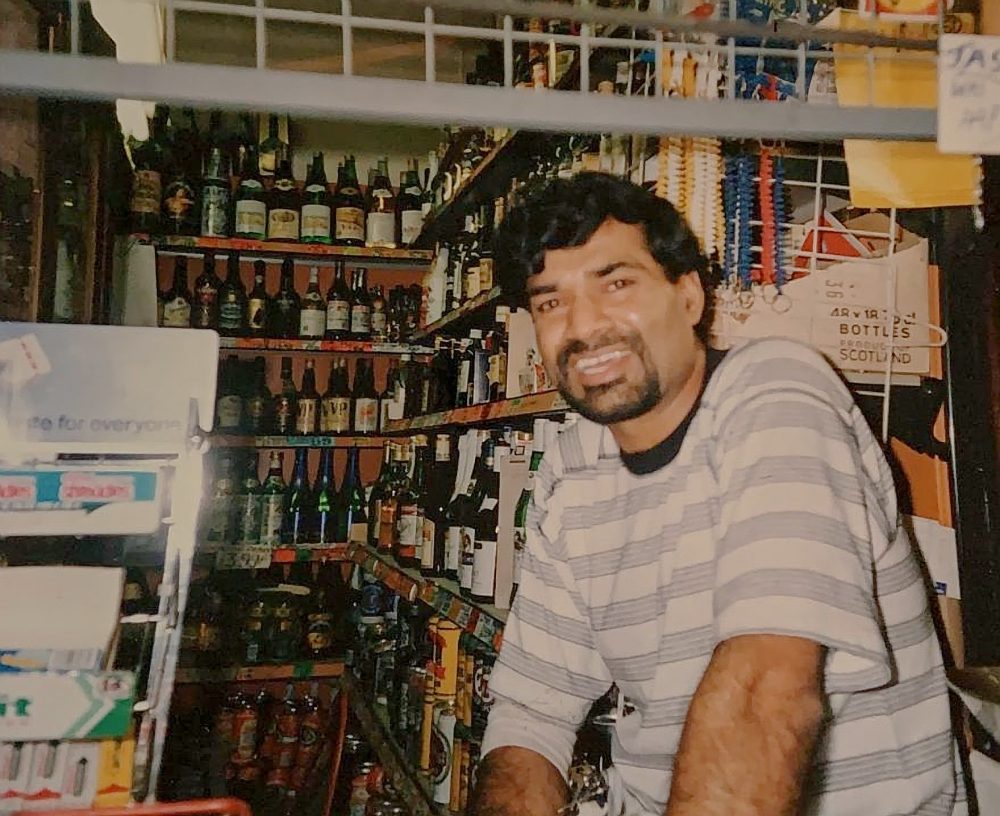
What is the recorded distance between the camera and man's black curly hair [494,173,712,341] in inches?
48.4

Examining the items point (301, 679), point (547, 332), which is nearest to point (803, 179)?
point (547, 332)

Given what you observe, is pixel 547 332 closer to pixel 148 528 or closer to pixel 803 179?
pixel 803 179

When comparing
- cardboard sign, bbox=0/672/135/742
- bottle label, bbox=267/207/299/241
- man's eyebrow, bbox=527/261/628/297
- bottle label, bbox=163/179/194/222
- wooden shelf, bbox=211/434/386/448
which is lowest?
cardboard sign, bbox=0/672/135/742

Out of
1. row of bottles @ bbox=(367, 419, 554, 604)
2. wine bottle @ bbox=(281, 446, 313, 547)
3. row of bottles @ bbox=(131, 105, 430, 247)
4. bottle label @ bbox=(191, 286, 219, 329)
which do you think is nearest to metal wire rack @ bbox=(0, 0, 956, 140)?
row of bottles @ bbox=(367, 419, 554, 604)

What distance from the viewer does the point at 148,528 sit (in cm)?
99

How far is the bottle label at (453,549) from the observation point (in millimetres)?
2303

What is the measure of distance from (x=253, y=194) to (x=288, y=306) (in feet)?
1.67

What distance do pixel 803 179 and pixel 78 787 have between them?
1.35 metres

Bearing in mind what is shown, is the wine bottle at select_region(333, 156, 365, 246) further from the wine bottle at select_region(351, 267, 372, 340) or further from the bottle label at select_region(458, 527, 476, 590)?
the bottle label at select_region(458, 527, 476, 590)

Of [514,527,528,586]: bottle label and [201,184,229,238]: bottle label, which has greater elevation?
[201,184,229,238]: bottle label

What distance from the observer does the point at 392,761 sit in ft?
7.98

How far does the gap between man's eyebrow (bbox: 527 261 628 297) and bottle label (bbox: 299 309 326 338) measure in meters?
2.23

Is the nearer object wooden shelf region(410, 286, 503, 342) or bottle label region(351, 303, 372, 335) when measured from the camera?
wooden shelf region(410, 286, 503, 342)

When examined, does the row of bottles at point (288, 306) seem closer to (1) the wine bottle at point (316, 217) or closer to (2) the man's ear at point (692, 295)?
(1) the wine bottle at point (316, 217)
